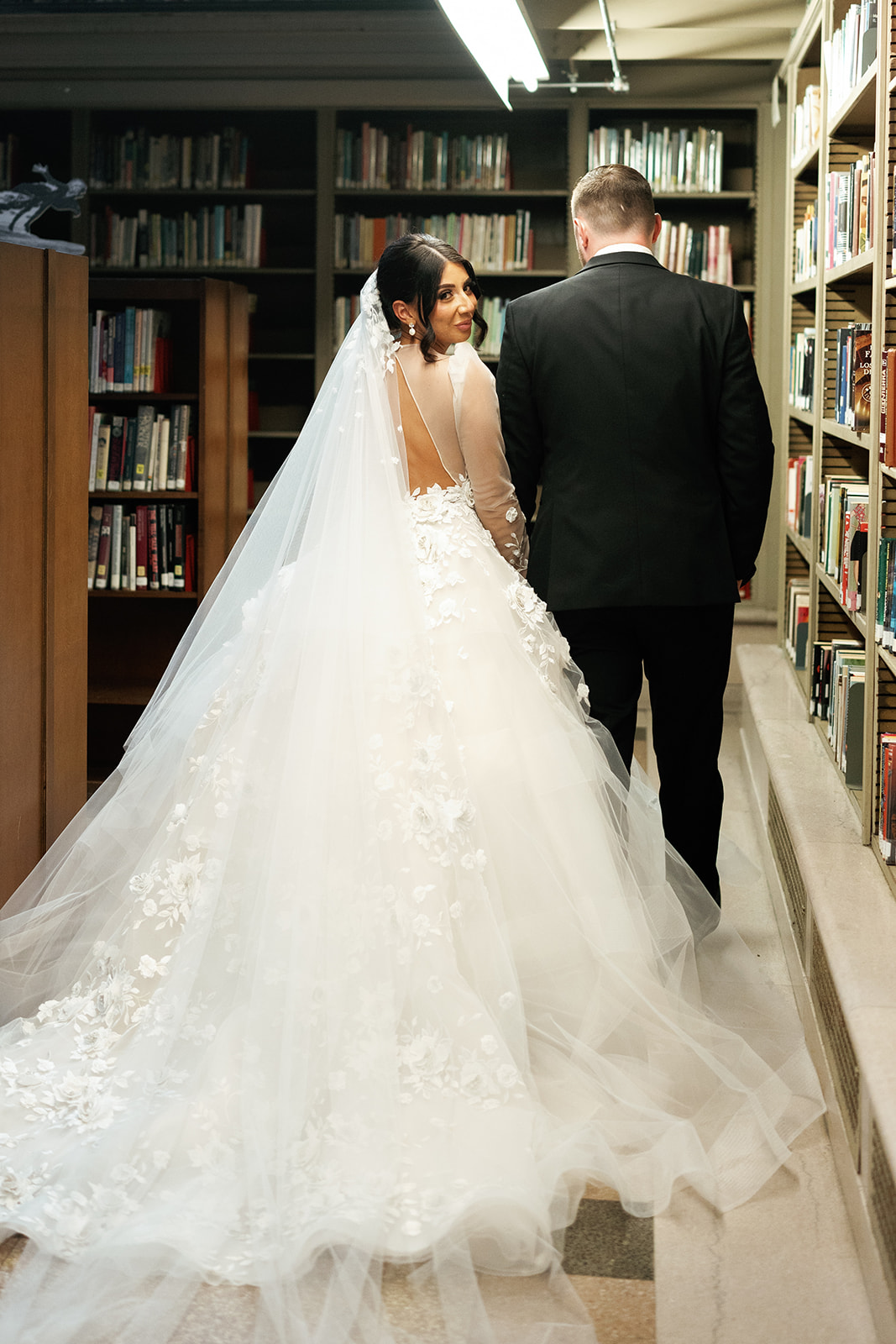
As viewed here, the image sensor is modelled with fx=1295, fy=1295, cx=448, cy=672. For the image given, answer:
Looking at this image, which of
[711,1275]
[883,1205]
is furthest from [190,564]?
[883,1205]

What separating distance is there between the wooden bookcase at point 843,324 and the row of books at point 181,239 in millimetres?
2374

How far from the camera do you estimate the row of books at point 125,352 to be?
433cm

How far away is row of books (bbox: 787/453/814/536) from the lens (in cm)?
440

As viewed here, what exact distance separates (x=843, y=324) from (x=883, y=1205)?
9.83 ft

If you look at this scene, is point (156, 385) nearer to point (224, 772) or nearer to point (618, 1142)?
point (224, 772)

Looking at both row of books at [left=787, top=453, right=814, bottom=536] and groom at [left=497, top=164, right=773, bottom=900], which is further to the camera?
row of books at [left=787, top=453, right=814, bottom=536]

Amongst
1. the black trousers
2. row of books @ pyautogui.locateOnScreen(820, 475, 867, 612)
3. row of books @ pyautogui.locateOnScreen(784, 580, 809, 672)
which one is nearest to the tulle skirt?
the black trousers

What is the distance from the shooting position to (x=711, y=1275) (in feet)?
5.73

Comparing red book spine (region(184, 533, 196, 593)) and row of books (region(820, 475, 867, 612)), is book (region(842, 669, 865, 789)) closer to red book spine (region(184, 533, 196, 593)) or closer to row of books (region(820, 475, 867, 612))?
row of books (region(820, 475, 867, 612))

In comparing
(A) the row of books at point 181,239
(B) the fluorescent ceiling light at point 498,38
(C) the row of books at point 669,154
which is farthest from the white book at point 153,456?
(C) the row of books at point 669,154

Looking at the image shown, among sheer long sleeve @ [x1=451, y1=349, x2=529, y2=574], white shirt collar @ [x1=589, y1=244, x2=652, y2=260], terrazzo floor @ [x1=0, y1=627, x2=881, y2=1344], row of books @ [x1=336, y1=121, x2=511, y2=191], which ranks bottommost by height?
terrazzo floor @ [x1=0, y1=627, x2=881, y2=1344]

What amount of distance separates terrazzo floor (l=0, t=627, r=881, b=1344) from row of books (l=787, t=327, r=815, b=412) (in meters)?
2.88

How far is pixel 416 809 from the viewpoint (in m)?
2.24

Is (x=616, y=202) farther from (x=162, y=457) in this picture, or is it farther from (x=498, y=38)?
(x=162, y=457)
